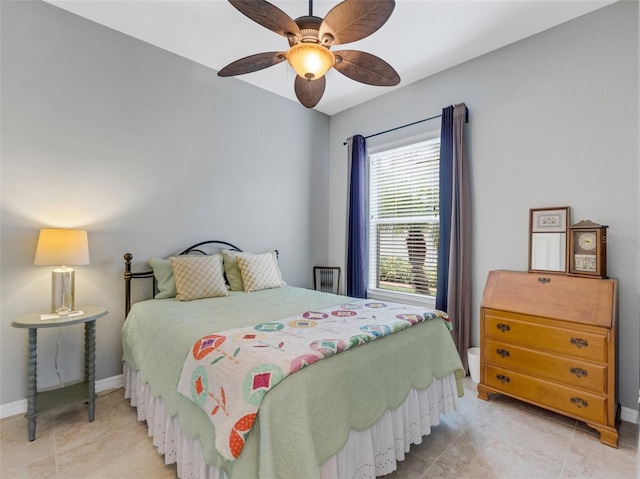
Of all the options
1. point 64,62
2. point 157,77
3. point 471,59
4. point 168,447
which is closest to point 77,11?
point 64,62

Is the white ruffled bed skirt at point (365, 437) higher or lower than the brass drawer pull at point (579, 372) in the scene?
lower

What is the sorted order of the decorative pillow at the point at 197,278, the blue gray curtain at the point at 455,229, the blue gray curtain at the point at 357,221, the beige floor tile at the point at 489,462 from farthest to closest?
the blue gray curtain at the point at 357,221 < the blue gray curtain at the point at 455,229 < the decorative pillow at the point at 197,278 < the beige floor tile at the point at 489,462

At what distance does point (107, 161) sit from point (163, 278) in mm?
1064

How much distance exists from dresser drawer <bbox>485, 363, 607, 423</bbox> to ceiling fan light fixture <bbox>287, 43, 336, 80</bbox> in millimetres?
2451

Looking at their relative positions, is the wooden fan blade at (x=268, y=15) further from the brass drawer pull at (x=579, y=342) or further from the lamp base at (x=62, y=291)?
the brass drawer pull at (x=579, y=342)

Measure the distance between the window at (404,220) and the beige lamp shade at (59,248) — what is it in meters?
2.92

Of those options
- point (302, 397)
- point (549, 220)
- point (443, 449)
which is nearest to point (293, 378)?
point (302, 397)

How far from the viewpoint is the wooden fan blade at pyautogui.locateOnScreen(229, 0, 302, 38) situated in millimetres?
1500

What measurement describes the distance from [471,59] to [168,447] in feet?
12.6

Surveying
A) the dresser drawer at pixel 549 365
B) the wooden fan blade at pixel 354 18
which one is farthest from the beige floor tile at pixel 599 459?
the wooden fan blade at pixel 354 18

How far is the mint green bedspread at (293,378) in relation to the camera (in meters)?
1.15

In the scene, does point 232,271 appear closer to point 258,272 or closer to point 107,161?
point 258,272

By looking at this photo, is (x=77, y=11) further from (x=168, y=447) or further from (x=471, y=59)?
(x=471, y=59)

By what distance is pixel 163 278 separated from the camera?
2.64m
